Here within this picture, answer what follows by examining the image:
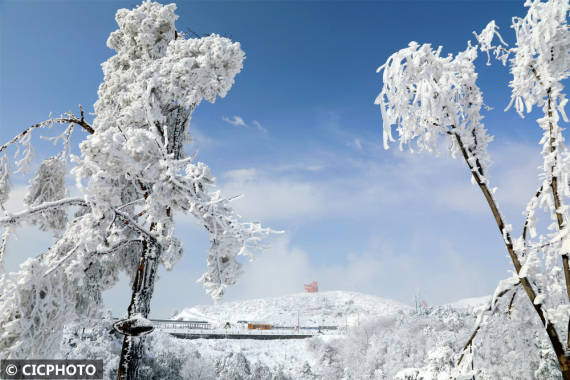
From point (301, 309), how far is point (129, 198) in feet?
165

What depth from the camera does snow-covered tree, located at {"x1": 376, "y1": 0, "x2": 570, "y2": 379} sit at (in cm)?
210

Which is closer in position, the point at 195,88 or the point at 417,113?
the point at 417,113

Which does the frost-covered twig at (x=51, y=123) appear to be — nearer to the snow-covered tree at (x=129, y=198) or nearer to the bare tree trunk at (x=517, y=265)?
the snow-covered tree at (x=129, y=198)

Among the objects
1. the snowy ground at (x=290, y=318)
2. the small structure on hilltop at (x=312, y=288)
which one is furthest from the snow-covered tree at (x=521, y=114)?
the small structure on hilltop at (x=312, y=288)

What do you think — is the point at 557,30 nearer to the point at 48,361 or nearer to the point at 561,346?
the point at 561,346

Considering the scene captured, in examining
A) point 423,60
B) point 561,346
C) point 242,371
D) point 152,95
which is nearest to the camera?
point 561,346

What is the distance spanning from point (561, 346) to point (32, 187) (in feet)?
27.3

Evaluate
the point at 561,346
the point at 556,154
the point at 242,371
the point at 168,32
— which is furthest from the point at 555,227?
the point at 242,371

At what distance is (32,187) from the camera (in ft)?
22.5

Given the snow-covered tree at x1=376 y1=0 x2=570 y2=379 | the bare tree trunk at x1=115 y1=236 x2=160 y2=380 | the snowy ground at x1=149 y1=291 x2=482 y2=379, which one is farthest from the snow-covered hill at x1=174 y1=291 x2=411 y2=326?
the snow-covered tree at x1=376 y1=0 x2=570 y2=379
